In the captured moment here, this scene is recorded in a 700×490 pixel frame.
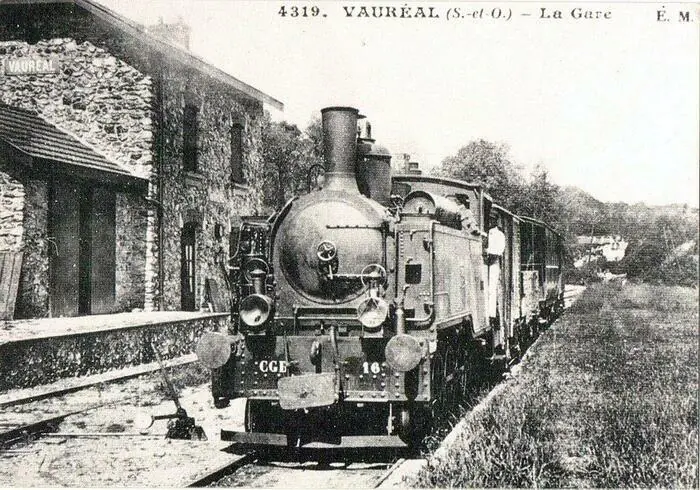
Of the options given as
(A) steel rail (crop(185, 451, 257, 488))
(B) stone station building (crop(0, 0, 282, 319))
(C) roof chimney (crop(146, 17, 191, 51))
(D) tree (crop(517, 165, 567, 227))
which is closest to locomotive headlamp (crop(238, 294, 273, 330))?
(A) steel rail (crop(185, 451, 257, 488))

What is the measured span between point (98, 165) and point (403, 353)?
34.1 feet

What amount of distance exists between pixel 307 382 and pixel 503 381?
5.49 metres

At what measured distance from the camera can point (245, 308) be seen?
20.6 feet

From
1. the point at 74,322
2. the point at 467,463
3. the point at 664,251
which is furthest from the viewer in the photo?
the point at 664,251

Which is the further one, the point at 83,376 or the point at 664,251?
the point at 664,251

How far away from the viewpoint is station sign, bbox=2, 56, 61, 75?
14820mm

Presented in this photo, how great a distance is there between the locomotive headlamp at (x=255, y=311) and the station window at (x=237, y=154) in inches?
547

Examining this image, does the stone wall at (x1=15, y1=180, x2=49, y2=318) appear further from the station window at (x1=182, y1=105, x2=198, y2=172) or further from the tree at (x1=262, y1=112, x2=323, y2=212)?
the tree at (x1=262, y1=112, x2=323, y2=212)

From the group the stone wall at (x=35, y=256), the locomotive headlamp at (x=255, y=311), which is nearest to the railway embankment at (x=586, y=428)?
the locomotive headlamp at (x=255, y=311)

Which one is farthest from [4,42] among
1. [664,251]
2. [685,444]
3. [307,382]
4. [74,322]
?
[664,251]

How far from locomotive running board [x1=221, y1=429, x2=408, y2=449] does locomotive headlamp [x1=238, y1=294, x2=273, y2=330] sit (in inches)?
35.4

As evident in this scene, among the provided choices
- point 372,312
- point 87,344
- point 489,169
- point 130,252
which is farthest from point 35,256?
point 489,169

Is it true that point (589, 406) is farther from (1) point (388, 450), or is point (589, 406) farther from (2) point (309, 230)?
(2) point (309, 230)

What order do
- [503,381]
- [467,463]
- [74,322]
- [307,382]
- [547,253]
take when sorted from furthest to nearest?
[547,253], [74,322], [503,381], [307,382], [467,463]
